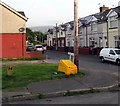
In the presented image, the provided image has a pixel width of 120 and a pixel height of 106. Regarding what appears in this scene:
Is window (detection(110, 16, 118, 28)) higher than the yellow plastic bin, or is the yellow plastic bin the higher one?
window (detection(110, 16, 118, 28))

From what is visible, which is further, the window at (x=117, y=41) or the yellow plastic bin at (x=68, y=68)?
the window at (x=117, y=41)

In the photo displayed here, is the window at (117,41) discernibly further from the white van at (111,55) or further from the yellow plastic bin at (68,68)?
the yellow plastic bin at (68,68)

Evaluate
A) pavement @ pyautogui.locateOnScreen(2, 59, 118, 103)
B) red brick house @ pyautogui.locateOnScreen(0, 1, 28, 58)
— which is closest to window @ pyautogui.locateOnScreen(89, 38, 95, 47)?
red brick house @ pyautogui.locateOnScreen(0, 1, 28, 58)

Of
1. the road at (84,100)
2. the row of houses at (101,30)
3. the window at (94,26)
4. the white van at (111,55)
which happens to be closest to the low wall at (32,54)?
the white van at (111,55)

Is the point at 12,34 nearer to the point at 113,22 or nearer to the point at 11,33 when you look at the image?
the point at 11,33

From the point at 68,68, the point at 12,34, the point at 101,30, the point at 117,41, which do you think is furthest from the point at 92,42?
the point at 68,68

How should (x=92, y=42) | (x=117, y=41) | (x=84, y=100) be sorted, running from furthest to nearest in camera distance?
(x=92, y=42) → (x=117, y=41) → (x=84, y=100)

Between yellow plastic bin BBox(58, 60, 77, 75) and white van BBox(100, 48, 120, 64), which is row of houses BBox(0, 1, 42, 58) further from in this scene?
yellow plastic bin BBox(58, 60, 77, 75)

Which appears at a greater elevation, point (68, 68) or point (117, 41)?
point (117, 41)

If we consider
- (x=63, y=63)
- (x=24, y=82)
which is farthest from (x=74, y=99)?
(x=63, y=63)

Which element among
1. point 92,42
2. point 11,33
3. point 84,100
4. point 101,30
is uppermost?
point 101,30

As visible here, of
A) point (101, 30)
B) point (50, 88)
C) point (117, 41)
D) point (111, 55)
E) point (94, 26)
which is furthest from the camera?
point (94, 26)

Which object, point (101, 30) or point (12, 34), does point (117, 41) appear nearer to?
point (101, 30)

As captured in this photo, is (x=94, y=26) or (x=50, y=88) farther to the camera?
(x=94, y=26)
